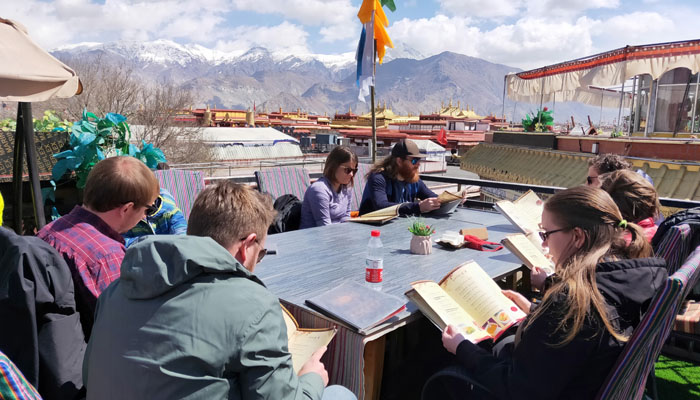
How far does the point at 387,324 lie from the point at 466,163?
2228 cm

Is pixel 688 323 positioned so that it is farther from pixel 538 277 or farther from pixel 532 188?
pixel 532 188

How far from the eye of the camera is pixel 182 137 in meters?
26.2

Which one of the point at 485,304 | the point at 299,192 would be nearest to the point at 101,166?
the point at 485,304

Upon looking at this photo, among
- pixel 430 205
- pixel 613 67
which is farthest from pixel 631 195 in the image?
pixel 613 67

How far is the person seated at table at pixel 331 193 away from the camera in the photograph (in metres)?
3.97

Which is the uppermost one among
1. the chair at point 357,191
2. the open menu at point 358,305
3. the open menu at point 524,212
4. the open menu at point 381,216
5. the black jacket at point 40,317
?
the black jacket at point 40,317

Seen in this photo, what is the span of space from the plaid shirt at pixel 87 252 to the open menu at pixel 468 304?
3.81 feet

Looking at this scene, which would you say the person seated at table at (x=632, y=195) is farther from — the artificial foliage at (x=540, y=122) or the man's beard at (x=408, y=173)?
the artificial foliage at (x=540, y=122)

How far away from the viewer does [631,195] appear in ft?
9.18

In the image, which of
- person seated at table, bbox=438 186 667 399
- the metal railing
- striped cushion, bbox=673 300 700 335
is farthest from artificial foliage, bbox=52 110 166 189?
striped cushion, bbox=673 300 700 335

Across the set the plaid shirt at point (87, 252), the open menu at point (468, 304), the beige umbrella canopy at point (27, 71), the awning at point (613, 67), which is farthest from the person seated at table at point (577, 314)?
the awning at point (613, 67)

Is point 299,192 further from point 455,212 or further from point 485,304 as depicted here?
point 485,304

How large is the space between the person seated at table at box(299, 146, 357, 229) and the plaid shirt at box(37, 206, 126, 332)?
2.25m

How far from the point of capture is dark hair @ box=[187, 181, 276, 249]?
1462 millimetres
